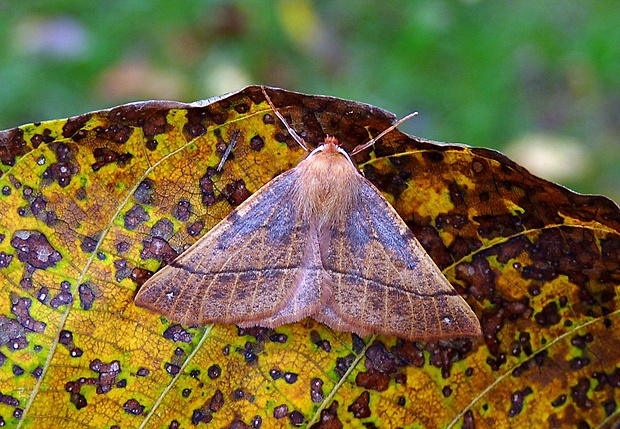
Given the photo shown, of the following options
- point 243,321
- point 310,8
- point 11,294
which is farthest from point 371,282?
point 310,8

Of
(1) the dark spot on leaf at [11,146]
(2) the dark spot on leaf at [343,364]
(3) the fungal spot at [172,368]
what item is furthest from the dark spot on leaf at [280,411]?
(1) the dark spot on leaf at [11,146]

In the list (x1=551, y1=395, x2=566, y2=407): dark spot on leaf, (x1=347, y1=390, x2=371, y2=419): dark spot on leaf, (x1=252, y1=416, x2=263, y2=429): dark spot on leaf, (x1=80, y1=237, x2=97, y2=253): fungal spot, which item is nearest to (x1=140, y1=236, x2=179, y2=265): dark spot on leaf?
(x1=80, y1=237, x2=97, y2=253): fungal spot

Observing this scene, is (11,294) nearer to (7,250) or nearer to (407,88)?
(7,250)

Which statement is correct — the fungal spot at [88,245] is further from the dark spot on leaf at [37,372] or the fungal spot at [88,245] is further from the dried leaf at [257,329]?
the dark spot on leaf at [37,372]

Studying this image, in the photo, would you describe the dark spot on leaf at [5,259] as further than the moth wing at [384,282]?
No

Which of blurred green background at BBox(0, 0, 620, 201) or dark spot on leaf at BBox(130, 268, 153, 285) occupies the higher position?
blurred green background at BBox(0, 0, 620, 201)

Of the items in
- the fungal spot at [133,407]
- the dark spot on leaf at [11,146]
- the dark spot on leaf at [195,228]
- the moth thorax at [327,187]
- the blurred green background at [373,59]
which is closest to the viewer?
the dark spot on leaf at [11,146]

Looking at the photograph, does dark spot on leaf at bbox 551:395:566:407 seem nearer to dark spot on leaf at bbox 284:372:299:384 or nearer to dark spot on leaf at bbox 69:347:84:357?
dark spot on leaf at bbox 284:372:299:384
